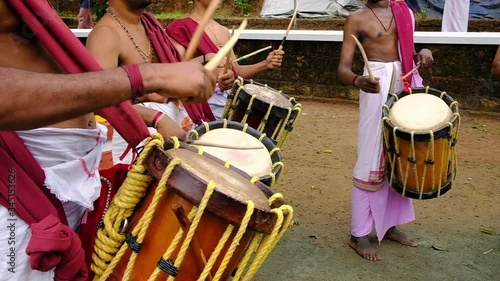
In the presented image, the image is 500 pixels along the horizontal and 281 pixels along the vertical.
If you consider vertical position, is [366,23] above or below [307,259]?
above

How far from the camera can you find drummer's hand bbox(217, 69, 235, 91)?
142 inches

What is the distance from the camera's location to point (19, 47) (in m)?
1.54

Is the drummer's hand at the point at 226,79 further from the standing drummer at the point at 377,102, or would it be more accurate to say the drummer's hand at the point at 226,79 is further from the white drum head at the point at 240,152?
the white drum head at the point at 240,152

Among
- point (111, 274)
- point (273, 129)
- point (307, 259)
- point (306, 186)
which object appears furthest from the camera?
point (306, 186)

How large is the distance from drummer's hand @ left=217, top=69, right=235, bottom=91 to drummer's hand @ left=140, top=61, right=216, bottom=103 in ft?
7.08

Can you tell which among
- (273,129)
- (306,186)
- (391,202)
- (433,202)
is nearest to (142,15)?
(273,129)

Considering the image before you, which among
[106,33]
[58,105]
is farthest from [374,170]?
[58,105]

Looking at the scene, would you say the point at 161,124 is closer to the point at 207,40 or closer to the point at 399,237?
the point at 207,40

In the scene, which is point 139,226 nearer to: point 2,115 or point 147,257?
point 147,257

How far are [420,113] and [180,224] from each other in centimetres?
Result: 236

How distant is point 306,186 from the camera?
17.0 ft

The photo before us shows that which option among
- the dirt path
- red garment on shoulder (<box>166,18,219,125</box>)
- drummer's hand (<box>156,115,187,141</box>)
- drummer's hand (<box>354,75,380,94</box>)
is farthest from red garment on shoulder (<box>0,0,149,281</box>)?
drummer's hand (<box>354,75,380,94</box>)

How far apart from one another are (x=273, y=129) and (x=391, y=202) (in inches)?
49.7

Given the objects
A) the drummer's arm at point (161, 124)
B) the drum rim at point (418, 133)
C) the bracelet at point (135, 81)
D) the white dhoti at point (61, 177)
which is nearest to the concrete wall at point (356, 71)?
the drum rim at point (418, 133)
